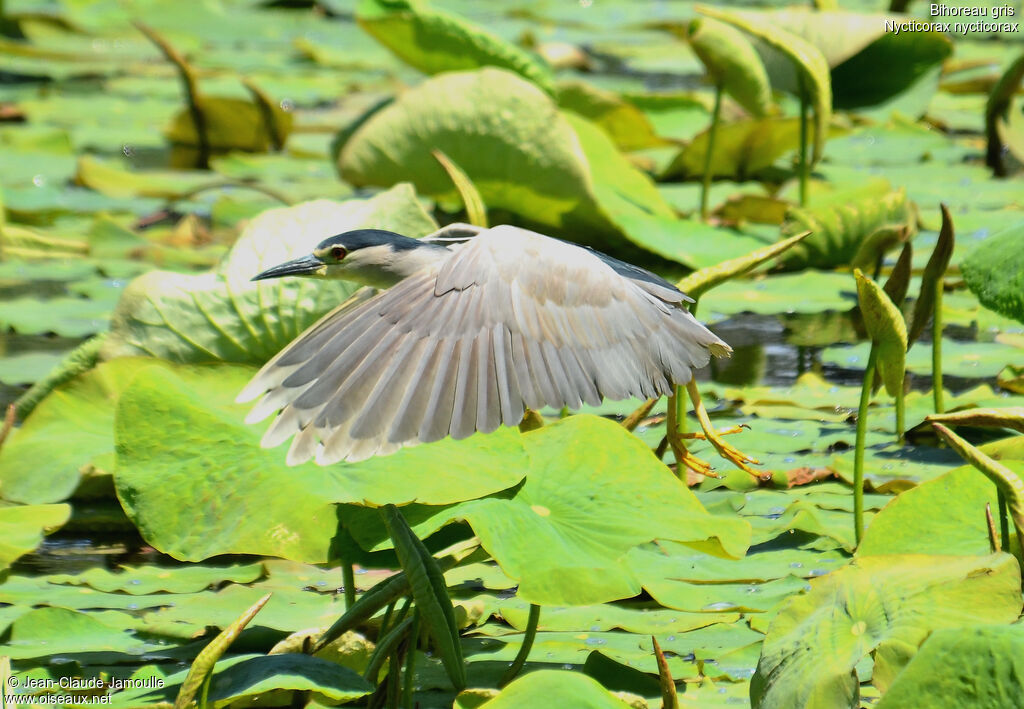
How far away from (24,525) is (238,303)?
0.53 metres

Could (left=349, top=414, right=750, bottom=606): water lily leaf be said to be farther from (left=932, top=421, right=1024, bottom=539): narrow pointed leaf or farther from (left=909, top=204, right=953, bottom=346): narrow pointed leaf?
(left=909, top=204, right=953, bottom=346): narrow pointed leaf

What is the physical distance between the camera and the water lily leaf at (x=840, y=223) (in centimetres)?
326

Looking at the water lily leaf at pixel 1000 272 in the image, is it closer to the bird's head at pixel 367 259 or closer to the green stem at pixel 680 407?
the green stem at pixel 680 407

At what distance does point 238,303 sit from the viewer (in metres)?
2.25

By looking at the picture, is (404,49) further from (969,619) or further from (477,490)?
(969,619)

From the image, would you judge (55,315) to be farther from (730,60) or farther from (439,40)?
(730,60)

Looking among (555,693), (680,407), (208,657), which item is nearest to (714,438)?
(680,407)

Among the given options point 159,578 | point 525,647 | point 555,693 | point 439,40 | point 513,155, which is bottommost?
point 159,578

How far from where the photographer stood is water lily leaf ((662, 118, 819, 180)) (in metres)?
3.90

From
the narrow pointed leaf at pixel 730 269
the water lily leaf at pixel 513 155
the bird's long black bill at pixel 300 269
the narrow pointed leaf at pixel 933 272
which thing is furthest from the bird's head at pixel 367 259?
the water lily leaf at pixel 513 155

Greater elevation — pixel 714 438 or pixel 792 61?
pixel 792 61

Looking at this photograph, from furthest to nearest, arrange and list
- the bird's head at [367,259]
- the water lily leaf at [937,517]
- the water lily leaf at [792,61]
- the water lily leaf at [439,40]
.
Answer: the water lily leaf at [439,40]
the water lily leaf at [792,61]
the bird's head at [367,259]
the water lily leaf at [937,517]

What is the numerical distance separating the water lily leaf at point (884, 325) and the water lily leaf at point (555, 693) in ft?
2.18

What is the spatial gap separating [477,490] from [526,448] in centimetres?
22
